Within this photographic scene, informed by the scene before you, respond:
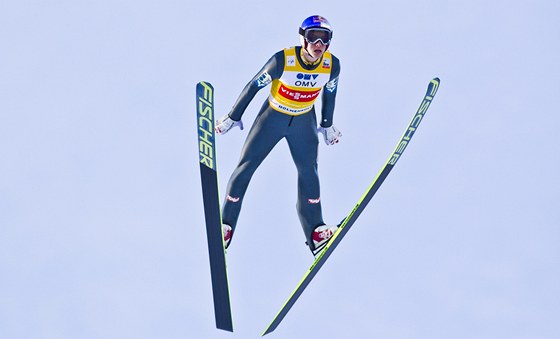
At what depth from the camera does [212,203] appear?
37.2 feet

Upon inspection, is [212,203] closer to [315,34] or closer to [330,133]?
[330,133]

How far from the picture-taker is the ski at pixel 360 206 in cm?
1256

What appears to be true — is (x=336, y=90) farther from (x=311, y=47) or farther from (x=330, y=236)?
(x=330, y=236)

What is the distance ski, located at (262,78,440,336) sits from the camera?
1256 cm

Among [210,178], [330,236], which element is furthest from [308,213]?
[210,178]

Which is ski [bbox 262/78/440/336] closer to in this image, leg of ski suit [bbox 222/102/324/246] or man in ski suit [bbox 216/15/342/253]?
man in ski suit [bbox 216/15/342/253]

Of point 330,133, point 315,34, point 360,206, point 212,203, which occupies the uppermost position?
point 315,34

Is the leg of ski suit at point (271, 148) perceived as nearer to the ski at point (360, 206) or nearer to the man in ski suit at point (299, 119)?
the man in ski suit at point (299, 119)

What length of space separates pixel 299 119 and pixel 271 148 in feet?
1.53

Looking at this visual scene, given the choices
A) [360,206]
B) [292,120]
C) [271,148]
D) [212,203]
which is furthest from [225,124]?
[360,206]

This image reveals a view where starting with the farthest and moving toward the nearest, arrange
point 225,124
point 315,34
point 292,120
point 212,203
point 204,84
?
point 292,120, point 225,124, point 315,34, point 212,203, point 204,84

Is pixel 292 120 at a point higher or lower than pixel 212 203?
higher

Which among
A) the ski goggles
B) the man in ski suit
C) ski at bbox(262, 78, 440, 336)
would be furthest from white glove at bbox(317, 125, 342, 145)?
the ski goggles

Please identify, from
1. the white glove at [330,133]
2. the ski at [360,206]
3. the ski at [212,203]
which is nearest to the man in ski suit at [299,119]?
the white glove at [330,133]
